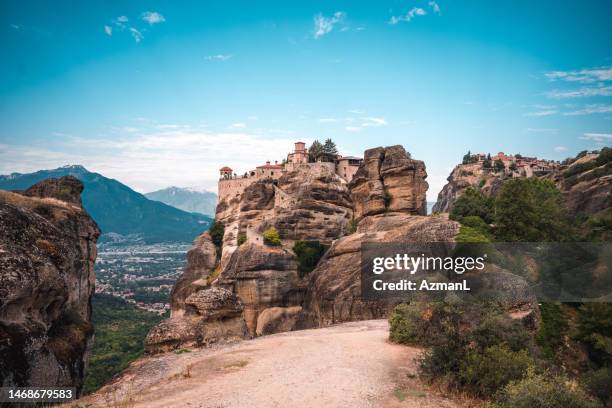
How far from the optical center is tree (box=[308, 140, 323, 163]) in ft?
240

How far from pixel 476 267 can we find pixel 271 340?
13.8 m

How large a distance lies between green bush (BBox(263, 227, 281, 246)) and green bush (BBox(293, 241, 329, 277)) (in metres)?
2.08

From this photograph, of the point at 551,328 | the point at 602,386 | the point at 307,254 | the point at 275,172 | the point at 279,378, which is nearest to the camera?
the point at 279,378

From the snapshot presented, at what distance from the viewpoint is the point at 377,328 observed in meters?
25.2

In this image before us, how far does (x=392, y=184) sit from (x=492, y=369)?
37581 mm

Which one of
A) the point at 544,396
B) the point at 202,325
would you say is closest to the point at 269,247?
the point at 202,325

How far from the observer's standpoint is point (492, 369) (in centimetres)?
1341

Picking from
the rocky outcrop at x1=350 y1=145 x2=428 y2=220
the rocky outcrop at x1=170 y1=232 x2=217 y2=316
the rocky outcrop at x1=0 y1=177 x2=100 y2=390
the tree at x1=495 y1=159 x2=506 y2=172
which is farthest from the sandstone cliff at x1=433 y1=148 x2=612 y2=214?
the rocky outcrop at x1=0 y1=177 x2=100 y2=390

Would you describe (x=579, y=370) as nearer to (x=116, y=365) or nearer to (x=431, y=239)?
(x=431, y=239)

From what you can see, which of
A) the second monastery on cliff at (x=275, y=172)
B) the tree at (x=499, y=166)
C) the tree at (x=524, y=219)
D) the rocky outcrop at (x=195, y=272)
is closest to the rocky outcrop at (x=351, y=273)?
the tree at (x=524, y=219)

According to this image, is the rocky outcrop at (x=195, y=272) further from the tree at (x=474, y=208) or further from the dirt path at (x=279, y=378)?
the dirt path at (x=279, y=378)

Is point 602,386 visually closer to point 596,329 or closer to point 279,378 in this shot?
point 596,329

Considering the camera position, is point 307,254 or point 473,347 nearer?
point 473,347

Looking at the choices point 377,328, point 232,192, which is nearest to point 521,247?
point 377,328
